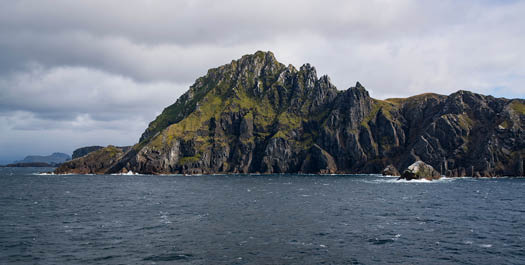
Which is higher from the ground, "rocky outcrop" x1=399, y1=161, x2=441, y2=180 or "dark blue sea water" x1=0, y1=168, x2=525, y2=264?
"rocky outcrop" x1=399, y1=161, x2=441, y2=180

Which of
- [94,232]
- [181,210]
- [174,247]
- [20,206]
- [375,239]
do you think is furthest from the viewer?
[20,206]

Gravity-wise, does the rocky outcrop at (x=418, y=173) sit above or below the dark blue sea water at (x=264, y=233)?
above

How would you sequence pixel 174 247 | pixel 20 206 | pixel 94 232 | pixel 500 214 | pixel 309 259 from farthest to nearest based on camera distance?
1. pixel 20 206
2. pixel 500 214
3. pixel 94 232
4. pixel 174 247
5. pixel 309 259

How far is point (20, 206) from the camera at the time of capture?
272 ft

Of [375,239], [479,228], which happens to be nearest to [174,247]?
[375,239]

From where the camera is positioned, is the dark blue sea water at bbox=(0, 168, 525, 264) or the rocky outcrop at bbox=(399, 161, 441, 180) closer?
the dark blue sea water at bbox=(0, 168, 525, 264)

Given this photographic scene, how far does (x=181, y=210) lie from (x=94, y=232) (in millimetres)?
24590

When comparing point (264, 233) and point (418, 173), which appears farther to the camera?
point (418, 173)

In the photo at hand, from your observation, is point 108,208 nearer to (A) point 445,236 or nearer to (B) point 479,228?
(A) point 445,236

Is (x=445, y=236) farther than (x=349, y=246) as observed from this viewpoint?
Yes

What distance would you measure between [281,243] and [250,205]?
38.4 m

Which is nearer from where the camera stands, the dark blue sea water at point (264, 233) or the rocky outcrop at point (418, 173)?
the dark blue sea water at point (264, 233)

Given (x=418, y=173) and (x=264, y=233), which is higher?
(x=418, y=173)

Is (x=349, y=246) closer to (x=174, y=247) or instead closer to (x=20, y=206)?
(x=174, y=247)
